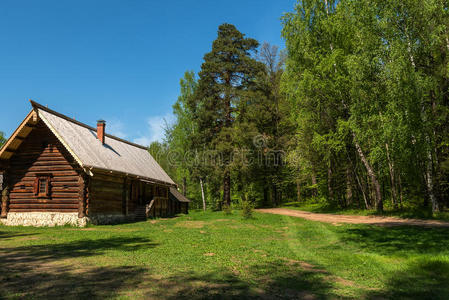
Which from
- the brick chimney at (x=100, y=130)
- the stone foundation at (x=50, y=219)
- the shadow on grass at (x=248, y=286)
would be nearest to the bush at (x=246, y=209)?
the stone foundation at (x=50, y=219)

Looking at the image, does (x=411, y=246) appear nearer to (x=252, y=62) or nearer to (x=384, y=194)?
(x=384, y=194)

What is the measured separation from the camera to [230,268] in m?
7.75

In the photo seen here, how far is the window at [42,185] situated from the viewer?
19906mm

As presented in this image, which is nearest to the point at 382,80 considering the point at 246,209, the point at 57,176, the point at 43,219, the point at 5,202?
the point at 246,209

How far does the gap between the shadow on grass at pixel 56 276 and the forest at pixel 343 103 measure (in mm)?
14546

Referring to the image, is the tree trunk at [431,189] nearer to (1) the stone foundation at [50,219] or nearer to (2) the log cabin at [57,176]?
(2) the log cabin at [57,176]

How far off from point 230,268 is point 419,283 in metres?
4.41

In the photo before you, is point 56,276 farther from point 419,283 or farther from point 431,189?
point 431,189

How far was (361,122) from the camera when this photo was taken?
2012 centimetres

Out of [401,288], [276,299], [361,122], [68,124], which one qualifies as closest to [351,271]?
→ [401,288]

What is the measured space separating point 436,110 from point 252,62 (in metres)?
18.4

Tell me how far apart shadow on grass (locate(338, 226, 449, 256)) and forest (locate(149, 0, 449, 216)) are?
5.98 m

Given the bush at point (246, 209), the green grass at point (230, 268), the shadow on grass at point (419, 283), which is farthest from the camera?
the bush at point (246, 209)

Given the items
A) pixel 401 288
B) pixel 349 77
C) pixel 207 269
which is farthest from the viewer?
pixel 349 77
